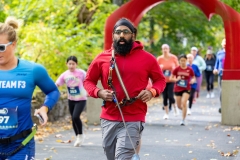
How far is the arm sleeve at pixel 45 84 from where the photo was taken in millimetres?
5219

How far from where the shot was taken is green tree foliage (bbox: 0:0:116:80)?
16516 mm

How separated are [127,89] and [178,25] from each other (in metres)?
23.6

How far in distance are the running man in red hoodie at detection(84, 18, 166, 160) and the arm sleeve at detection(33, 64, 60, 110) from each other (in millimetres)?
1127

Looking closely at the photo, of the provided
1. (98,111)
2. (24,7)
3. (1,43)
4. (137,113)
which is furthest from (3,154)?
(24,7)

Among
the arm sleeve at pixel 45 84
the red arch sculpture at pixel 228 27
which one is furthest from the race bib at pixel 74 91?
the arm sleeve at pixel 45 84

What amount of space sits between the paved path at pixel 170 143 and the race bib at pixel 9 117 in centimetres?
453

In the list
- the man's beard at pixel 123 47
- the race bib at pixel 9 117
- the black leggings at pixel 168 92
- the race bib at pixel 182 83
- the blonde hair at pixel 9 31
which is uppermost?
the blonde hair at pixel 9 31

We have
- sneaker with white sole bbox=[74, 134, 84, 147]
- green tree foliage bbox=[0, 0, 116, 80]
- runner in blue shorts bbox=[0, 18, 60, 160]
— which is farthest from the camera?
green tree foliage bbox=[0, 0, 116, 80]

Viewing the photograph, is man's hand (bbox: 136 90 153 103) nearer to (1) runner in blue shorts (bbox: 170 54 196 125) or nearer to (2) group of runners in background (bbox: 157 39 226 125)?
(2) group of runners in background (bbox: 157 39 226 125)

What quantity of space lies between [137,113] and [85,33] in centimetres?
1258

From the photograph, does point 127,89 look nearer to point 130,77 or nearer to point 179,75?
point 130,77

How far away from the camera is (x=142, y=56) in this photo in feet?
21.6

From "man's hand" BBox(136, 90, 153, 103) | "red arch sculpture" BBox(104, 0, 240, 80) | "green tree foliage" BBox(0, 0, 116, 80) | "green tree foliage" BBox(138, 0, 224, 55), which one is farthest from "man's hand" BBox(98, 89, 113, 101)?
Result: "green tree foliage" BBox(138, 0, 224, 55)

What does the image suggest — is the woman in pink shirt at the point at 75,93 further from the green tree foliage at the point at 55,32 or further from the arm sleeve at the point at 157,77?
the green tree foliage at the point at 55,32
